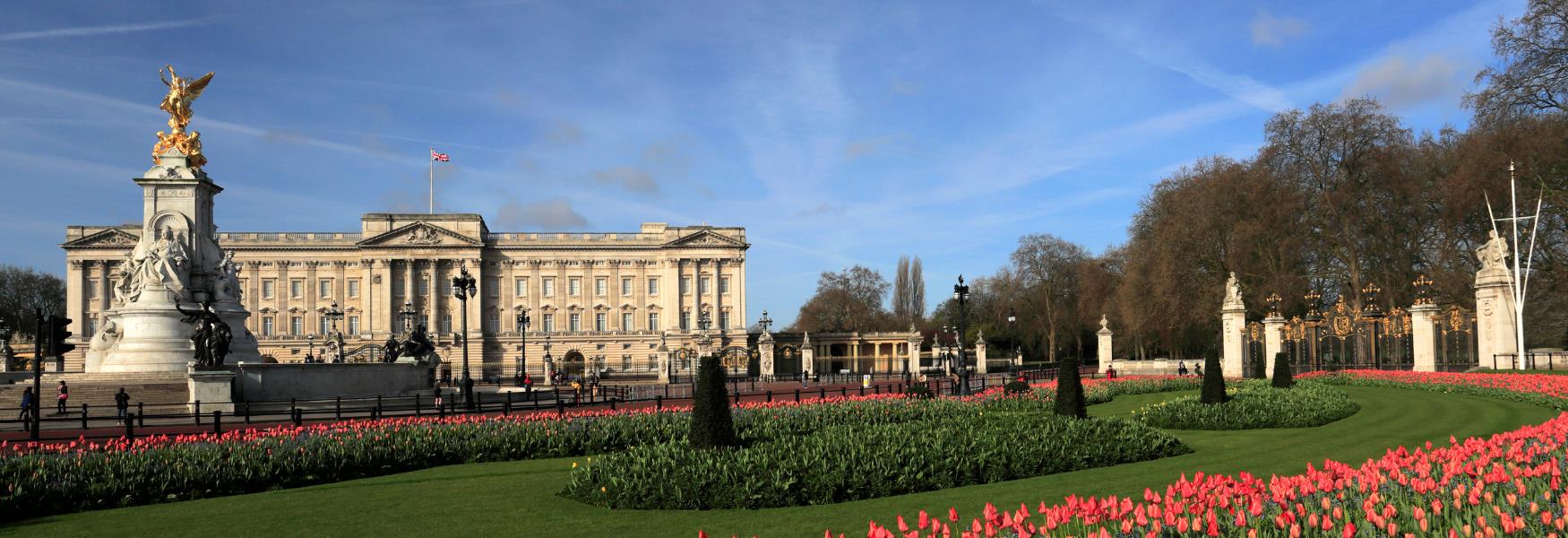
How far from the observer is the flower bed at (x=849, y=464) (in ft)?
37.6

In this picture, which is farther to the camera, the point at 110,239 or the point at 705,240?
the point at 705,240

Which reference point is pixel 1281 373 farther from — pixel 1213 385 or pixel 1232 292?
pixel 1232 292

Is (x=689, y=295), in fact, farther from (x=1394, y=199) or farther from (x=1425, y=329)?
(x=1425, y=329)

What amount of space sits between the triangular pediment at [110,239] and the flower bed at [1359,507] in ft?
329

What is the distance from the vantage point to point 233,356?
A: 33.9m

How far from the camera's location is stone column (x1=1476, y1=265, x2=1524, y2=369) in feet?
97.6

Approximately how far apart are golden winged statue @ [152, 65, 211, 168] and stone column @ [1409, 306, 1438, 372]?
40.6 metres

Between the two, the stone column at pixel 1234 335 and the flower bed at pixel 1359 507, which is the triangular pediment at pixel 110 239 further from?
the flower bed at pixel 1359 507

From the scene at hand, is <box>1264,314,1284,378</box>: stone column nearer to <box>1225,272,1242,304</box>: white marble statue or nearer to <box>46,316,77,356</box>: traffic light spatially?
<box>1225,272,1242,304</box>: white marble statue

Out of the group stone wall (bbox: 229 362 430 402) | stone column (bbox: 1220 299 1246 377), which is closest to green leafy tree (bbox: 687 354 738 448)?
stone wall (bbox: 229 362 430 402)

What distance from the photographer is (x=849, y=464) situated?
39.3 feet

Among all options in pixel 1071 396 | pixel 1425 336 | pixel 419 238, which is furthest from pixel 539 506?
pixel 419 238

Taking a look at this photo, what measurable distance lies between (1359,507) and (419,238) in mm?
94236

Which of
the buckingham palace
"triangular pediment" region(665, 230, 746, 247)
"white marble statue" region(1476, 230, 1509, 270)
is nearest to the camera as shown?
"white marble statue" region(1476, 230, 1509, 270)
